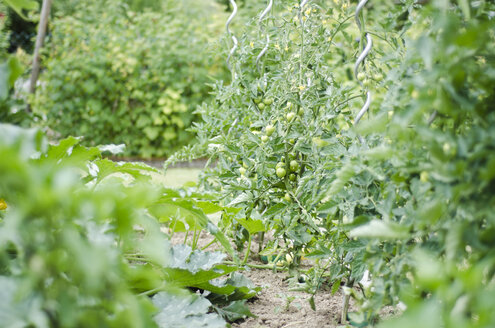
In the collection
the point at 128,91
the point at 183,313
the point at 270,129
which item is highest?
the point at 270,129

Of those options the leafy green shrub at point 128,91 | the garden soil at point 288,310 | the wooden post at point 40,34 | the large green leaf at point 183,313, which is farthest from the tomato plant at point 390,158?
the leafy green shrub at point 128,91

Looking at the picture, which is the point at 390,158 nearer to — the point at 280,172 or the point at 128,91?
the point at 280,172

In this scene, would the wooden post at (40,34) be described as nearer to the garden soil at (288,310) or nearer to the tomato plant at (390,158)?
the tomato plant at (390,158)

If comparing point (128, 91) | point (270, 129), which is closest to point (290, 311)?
point (270, 129)

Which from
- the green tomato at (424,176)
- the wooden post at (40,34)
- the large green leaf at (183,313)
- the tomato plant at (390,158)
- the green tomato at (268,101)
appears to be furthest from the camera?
the wooden post at (40,34)

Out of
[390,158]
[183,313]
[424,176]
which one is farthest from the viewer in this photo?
[183,313]

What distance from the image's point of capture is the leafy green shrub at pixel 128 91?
564 cm

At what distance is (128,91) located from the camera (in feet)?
18.8

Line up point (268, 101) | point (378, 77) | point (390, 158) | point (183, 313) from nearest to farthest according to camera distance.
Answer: point (390, 158), point (183, 313), point (378, 77), point (268, 101)

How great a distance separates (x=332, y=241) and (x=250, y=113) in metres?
0.71

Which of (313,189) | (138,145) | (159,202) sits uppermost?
(159,202)

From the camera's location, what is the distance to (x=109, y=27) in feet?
20.7

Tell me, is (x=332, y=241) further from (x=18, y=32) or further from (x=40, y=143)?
(x=18, y=32)

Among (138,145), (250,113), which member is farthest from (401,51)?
(138,145)
